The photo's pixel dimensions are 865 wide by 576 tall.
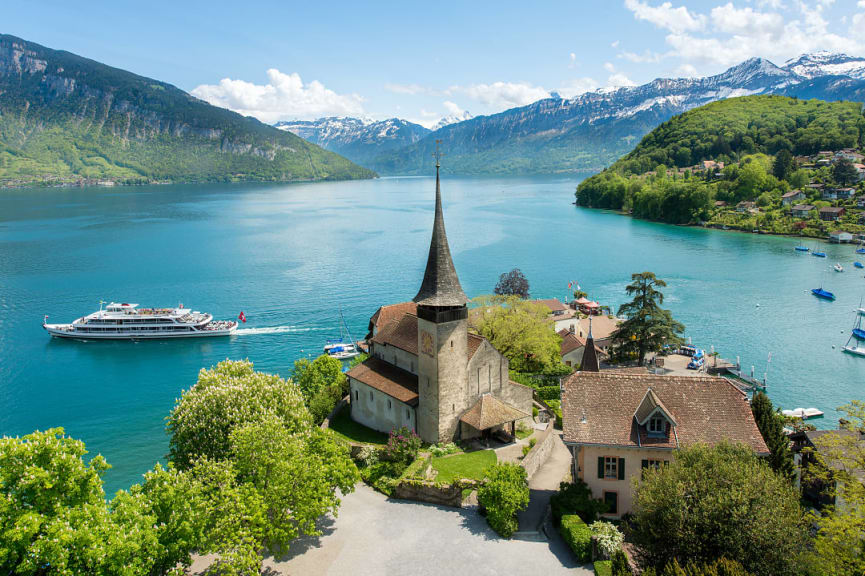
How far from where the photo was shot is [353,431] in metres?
44.2

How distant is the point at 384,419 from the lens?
142 feet

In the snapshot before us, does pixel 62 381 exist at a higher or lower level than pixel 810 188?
lower

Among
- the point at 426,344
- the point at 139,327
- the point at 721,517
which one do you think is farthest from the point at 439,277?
the point at 139,327

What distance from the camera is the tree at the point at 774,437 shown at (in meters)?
30.8

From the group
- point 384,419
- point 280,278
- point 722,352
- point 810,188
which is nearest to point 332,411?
point 384,419

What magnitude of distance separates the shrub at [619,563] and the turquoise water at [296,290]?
37.6 metres

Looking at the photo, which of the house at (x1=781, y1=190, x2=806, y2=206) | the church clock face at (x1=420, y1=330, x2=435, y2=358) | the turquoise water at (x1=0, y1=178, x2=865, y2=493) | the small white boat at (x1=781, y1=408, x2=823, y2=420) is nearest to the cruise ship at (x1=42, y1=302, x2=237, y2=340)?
the turquoise water at (x1=0, y1=178, x2=865, y2=493)

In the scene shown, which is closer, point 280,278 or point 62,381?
point 62,381

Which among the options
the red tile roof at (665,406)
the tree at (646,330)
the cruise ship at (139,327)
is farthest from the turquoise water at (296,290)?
the red tile roof at (665,406)

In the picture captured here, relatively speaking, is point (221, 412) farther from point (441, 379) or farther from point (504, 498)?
point (504, 498)

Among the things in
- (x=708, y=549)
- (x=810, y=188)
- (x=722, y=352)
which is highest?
(x=810, y=188)

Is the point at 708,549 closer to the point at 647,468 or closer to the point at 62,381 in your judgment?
the point at 647,468

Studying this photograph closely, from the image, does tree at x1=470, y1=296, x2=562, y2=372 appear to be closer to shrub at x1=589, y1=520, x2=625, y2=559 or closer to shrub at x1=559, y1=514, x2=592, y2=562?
shrub at x1=559, y1=514, x2=592, y2=562

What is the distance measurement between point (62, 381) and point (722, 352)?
80249mm
